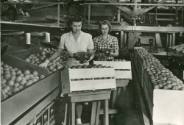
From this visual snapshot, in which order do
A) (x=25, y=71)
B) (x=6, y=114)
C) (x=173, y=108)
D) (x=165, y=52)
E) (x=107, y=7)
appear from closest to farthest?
1. (x=6, y=114)
2. (x=173, y=108)
3. (x=25, y=71)
4. (x=165, y=52)
5. (x=107, y=7)

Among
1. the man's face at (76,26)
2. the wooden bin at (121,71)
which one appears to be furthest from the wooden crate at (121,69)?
the man's face at (76,26)

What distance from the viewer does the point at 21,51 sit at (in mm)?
4727

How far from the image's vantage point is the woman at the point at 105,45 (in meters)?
5.09

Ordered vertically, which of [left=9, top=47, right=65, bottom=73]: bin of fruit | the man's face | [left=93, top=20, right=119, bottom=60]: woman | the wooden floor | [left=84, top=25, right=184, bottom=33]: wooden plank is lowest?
the wooden floor

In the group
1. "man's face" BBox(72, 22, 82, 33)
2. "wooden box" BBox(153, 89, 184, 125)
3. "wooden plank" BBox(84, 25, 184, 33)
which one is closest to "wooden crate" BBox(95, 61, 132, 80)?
"man's face" BBox(72, 22, 82, 33)

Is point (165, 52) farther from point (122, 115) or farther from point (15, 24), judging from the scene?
point (15, 24)

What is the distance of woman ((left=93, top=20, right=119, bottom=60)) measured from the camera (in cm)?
509

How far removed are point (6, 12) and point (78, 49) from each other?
6.40ft

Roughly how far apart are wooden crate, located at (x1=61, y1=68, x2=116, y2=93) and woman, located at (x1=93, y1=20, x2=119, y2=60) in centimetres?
130

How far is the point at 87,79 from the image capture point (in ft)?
11.9

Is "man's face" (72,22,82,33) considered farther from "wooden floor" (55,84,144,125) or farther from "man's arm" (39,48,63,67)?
"wooden floor" (55,84,144,125)

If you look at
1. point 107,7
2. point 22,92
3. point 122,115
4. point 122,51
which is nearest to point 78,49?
point 122,115

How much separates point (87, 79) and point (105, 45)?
2090 millimetres

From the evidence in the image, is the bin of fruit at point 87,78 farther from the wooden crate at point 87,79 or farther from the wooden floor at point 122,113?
the wooden floor at point 122,113
